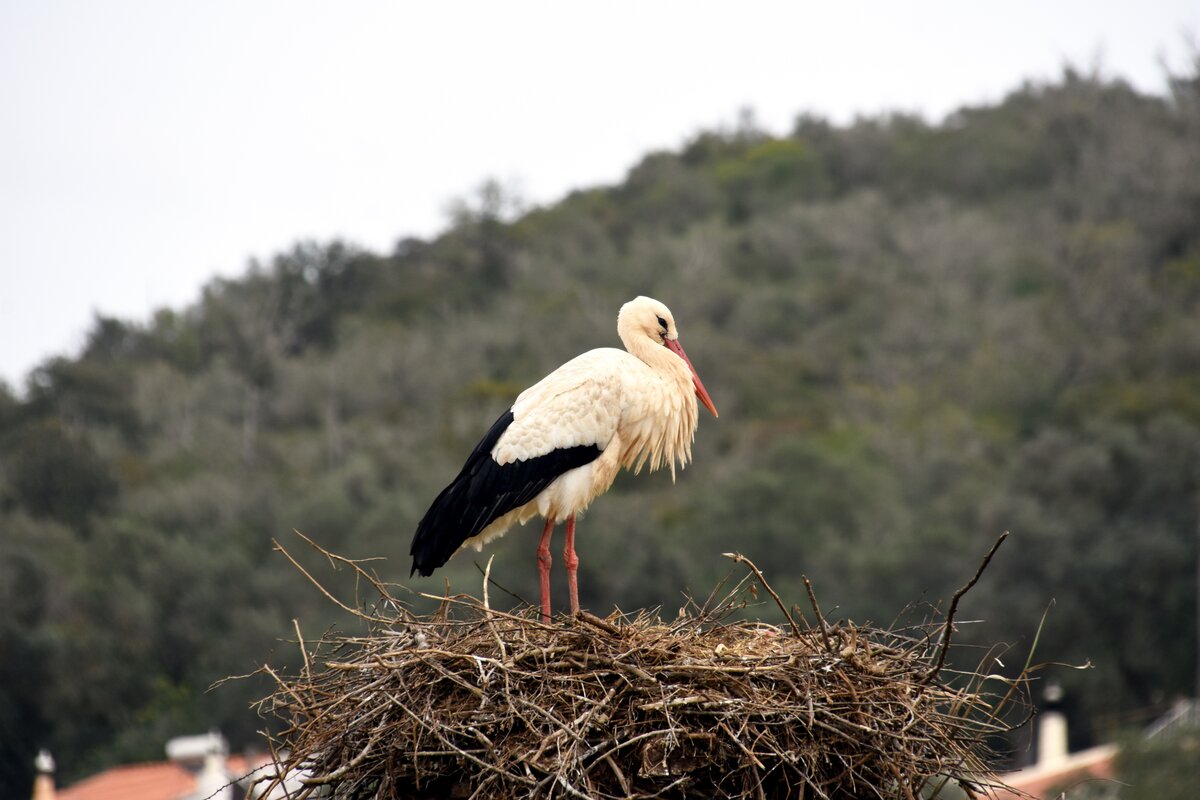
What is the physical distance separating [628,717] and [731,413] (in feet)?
104

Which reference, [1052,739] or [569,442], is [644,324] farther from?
[1052,739]

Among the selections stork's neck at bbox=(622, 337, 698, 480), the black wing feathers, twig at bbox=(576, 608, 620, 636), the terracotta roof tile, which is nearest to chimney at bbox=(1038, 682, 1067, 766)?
the terracotta roof tile

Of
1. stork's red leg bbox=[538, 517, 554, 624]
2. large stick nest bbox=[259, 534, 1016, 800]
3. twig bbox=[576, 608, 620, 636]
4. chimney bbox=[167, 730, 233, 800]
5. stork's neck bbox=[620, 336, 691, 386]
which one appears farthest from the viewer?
chimney bbox=[167, 730, 233, 800]

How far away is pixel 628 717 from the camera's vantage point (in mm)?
5391

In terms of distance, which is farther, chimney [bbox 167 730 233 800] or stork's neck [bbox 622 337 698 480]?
chimney [bbox 167 730 233 800]

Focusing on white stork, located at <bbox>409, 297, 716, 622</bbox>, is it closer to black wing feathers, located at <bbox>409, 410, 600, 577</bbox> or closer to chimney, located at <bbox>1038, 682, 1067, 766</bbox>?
black wing feathers, located at <bbox>409, 410, 600, 577</bbox>

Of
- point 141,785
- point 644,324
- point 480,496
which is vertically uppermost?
point 644,324

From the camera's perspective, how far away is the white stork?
22.9 feet

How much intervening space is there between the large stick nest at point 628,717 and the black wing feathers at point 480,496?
3.58 ft

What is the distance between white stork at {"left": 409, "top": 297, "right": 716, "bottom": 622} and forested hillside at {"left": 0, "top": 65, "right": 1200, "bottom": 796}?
9.83m

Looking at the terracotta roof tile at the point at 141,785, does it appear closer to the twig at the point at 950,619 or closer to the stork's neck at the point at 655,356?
the stork's neck at the point at 655,356

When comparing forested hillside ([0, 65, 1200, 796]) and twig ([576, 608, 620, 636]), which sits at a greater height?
twig ([576, 608, 620, 636])

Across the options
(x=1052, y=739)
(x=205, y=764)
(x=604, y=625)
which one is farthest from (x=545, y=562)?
(x=1052, y=739)

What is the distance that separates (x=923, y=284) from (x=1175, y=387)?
42.1ft
